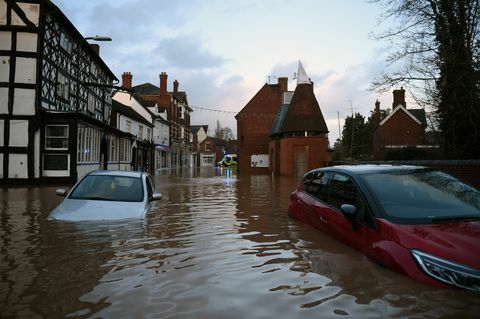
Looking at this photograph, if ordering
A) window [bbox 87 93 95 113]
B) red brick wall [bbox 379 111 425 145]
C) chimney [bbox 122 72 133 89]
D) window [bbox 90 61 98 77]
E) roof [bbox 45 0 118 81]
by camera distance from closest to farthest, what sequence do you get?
roof [bbox 45 0 118 81] → window [bbox 87 93 95 113] → window [bbox 90 61 98 77] → red brick wall [bbox 379 111 425 145] → chimney [bbox 122 72 133 89]

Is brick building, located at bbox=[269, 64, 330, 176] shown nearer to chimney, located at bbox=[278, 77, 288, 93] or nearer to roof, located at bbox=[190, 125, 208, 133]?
chimney, located at bbox=[278, 77, 288, 93]

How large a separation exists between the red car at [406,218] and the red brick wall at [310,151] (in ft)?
99.7

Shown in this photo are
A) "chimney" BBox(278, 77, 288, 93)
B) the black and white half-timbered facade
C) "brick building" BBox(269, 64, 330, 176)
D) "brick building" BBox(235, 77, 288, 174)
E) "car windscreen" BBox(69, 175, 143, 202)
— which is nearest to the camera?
"car windscreen" BBox(69, 175, 143, 202)

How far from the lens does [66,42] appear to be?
22.6 m

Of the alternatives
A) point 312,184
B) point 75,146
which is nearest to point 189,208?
point 312,184

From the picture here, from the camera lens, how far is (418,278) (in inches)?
157

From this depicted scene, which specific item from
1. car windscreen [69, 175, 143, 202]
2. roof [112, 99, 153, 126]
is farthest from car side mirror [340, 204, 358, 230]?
roof [112, 99, 153, 126]

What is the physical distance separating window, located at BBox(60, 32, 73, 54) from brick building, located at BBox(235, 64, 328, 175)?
2105 centimetres

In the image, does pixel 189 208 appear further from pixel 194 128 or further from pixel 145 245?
pixel 194 128

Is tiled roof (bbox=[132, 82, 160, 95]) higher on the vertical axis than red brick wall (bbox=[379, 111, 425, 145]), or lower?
higher

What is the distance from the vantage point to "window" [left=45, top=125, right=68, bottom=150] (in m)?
20.2

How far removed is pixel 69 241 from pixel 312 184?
165 inches

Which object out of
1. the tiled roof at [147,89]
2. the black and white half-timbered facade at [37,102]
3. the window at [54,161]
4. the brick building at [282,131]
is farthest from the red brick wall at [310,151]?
the tiled roof at [147,89]

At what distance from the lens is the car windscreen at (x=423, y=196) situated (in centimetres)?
480
